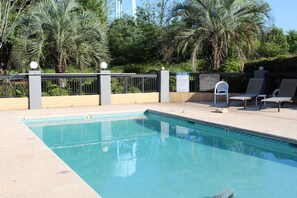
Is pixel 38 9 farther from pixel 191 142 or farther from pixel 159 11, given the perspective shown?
pixel 159 11

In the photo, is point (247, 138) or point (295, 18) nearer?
point (247, 138)

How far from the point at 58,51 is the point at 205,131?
860 cm

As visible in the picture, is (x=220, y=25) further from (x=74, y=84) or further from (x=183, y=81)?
(x=74, y=84)

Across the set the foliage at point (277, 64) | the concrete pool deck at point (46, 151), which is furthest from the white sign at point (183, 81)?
the concrete pool deck at point (46, 151)

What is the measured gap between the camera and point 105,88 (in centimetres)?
1404

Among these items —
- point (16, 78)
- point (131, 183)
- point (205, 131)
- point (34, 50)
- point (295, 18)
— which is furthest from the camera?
point (295, 18)

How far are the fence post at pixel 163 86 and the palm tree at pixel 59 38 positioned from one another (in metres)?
3.10

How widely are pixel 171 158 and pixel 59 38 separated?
31.8ft

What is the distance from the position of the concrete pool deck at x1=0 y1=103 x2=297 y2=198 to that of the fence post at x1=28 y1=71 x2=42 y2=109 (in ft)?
4.22

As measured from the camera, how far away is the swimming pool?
5.23 metres

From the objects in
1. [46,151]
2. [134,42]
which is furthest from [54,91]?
[134,42]

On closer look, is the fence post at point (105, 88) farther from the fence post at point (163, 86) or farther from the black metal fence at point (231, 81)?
the black metal fence at point (231, 81)

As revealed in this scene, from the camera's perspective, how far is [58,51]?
49.0 feet

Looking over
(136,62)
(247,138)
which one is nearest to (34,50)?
(247,138)
